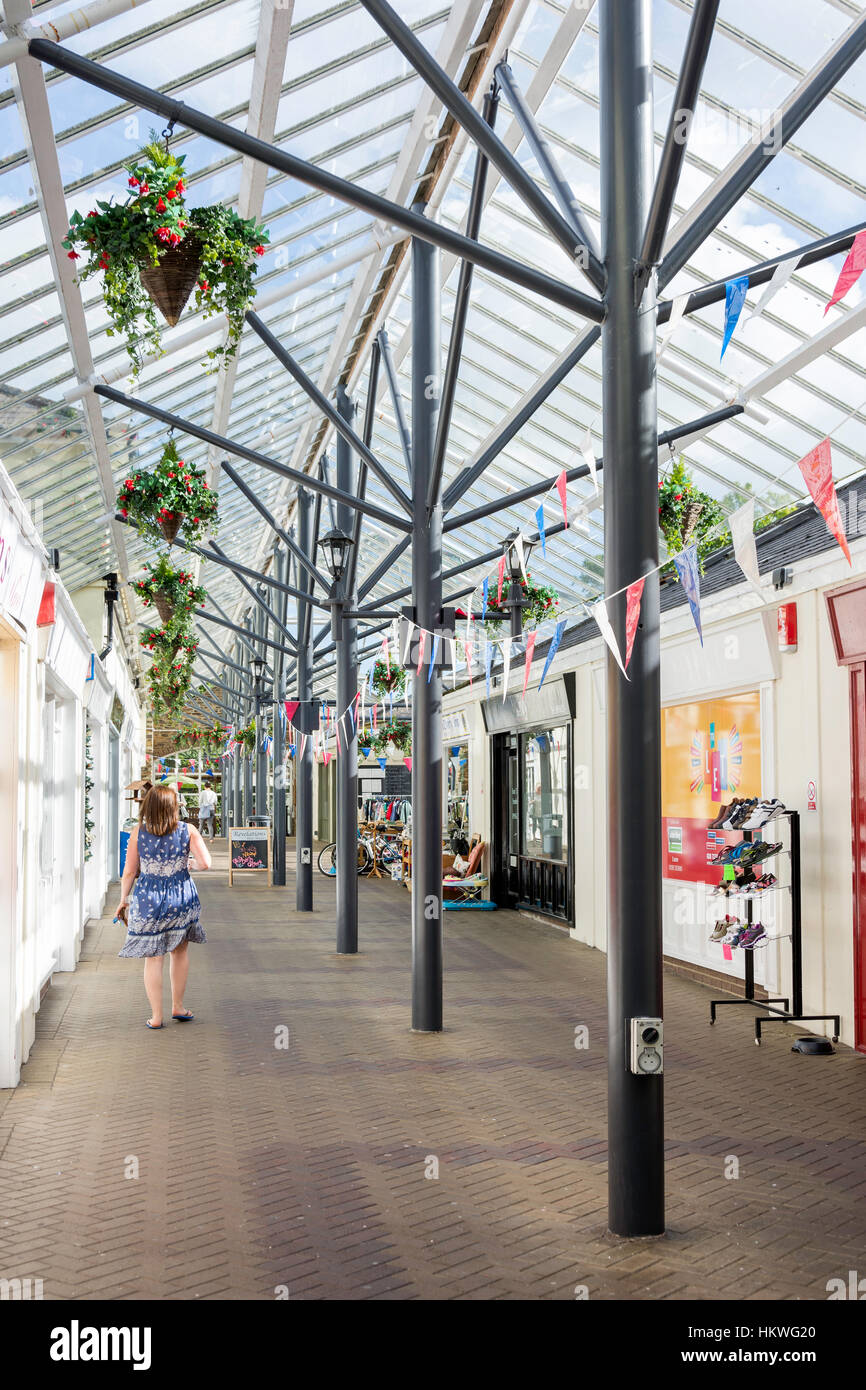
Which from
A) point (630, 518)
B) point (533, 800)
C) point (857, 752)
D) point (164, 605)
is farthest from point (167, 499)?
point (533, 800)

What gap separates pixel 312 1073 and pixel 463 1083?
0.92m

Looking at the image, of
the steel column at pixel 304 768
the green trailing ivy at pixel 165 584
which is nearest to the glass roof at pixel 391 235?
the green trailing ivy at pixel 165 584

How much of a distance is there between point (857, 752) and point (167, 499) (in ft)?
19.0

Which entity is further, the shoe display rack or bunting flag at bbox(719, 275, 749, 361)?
the shoe display rack

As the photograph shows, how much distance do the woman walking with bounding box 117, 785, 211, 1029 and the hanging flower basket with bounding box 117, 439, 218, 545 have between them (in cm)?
250

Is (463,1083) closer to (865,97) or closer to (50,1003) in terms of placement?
(50,1003)

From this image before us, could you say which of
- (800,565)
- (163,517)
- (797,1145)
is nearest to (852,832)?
(800,565)

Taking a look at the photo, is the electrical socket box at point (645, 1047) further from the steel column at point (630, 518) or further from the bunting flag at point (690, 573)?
the bunting flag at point (690, 573)

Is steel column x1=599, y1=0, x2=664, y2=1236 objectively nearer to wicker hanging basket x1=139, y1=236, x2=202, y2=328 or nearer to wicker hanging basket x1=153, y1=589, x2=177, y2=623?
wicker hanging basket x1=139, y1=236, x2=202, y2=328

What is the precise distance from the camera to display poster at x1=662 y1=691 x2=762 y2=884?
9.59 meters

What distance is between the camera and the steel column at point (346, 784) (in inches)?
462

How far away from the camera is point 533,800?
1627 cm

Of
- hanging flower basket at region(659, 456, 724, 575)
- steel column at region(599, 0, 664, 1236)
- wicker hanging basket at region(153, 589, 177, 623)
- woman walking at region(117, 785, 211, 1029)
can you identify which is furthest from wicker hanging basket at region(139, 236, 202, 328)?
wicker hanging basket at region(153, 589, 177, 623)

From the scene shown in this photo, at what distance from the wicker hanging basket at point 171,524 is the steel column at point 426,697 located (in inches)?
89.7
